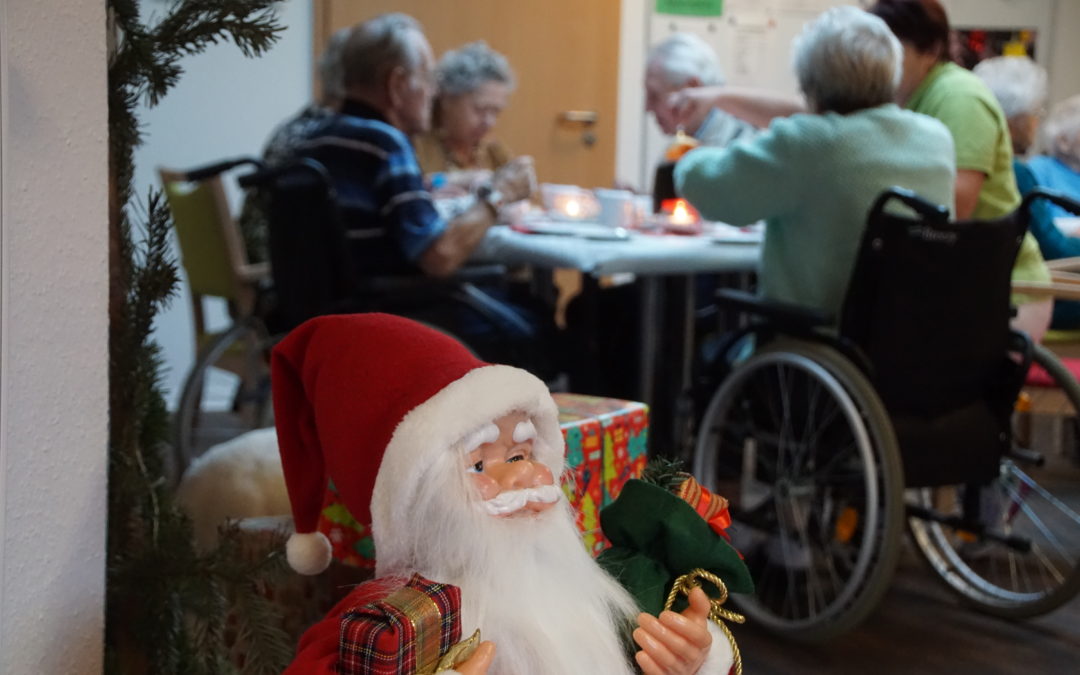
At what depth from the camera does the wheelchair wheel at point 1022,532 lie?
81.9 inches

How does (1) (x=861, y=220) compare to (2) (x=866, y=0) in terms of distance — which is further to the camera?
(2) (x=866, y=0)

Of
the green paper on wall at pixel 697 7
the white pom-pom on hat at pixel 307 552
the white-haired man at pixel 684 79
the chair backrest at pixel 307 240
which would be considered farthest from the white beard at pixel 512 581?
the green paper on wall at pixel 697 7

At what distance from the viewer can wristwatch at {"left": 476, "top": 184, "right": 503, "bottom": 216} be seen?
243 centimetres

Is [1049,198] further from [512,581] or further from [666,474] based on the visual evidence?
[512,581]

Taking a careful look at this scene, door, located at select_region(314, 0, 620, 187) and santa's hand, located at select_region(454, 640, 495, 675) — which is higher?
door, located at select_region(314, 0, 620, 187)

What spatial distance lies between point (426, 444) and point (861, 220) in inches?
51.2

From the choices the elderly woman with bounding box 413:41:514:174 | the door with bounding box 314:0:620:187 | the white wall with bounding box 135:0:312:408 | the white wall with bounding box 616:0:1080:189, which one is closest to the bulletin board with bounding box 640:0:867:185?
the white wall with bounding box 616:0:1080:189

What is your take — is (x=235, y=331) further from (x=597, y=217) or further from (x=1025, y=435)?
(x=1025, y=435)

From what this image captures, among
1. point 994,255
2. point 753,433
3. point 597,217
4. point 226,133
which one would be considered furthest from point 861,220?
point 226,133

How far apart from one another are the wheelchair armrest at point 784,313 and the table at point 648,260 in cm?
22

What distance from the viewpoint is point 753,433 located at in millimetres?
2062

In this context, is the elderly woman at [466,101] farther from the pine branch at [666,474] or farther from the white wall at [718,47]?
the pine branch at [666,474]

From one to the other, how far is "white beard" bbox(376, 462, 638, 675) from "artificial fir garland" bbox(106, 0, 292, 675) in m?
0.25

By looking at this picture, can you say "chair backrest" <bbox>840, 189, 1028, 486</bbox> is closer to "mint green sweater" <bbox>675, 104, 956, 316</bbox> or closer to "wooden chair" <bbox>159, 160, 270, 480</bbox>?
"mint green sweater" <bbox>675, 104, 956, 316</bbox>
